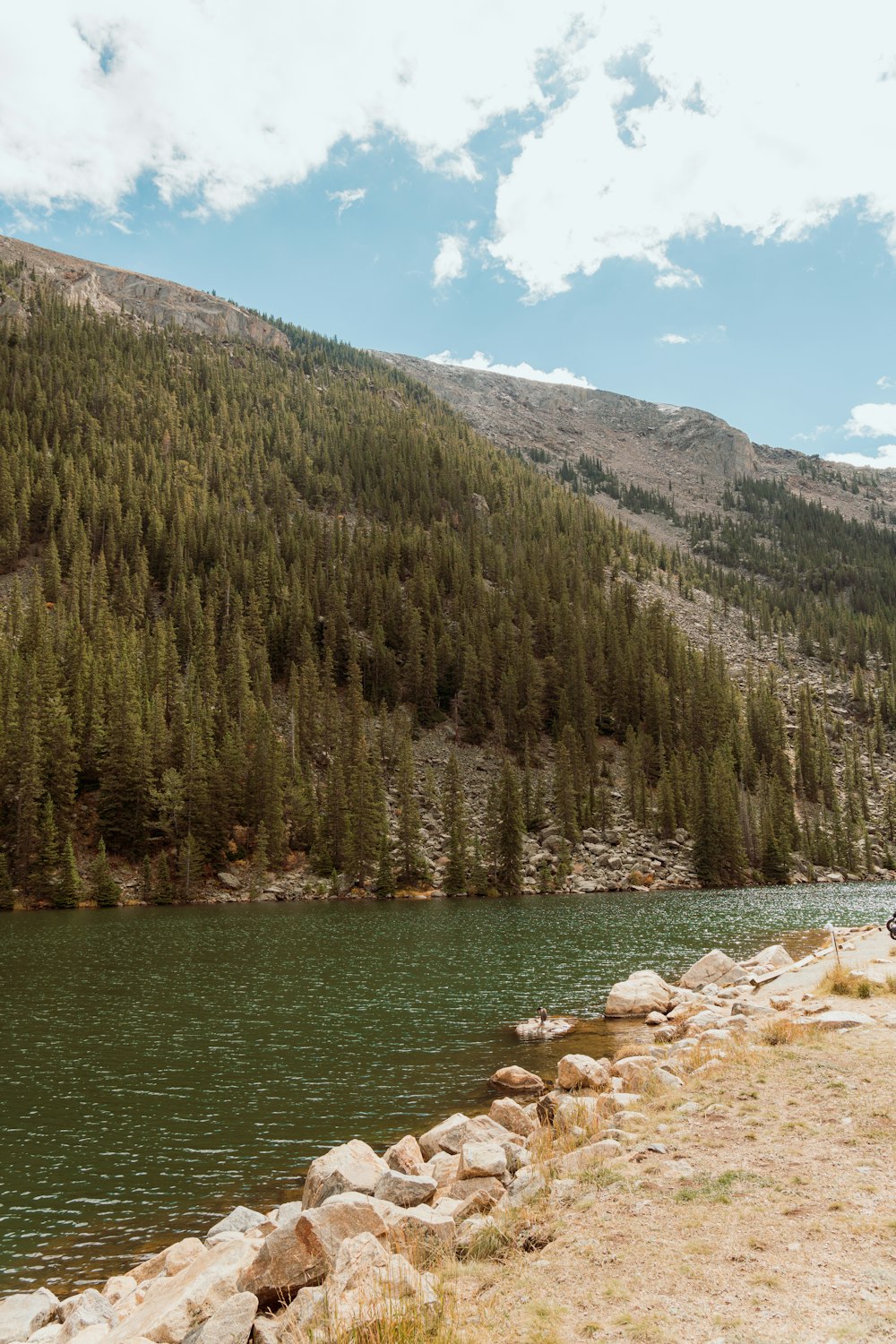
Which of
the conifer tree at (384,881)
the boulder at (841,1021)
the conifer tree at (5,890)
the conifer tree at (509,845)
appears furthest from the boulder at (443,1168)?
the conifer tree at (509,845)

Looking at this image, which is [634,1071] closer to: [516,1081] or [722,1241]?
[516,1081]

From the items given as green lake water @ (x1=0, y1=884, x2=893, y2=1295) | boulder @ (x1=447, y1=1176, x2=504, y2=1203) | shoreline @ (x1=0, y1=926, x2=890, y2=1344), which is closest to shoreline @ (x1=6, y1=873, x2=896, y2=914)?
green lake water @ (x1=0, y1=884, x2=893, y2=1295)

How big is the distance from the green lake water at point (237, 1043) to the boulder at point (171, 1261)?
1.11 m

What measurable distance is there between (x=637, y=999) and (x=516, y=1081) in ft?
32.7

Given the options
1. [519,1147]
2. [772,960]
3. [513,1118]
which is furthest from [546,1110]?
[772,960]

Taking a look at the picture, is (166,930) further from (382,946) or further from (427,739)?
(427,739)

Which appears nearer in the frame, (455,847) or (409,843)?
(455,847)

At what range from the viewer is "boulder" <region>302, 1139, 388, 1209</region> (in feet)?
39.9

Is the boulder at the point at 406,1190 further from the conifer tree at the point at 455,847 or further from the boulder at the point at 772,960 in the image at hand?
the conifer tree at the point at 455,847

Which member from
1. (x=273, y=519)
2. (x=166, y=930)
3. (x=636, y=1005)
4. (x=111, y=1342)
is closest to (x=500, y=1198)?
(x=111, y=1342)

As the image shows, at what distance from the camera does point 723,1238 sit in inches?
326

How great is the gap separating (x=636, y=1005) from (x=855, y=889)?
70.4 metres

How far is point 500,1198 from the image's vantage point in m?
10.8

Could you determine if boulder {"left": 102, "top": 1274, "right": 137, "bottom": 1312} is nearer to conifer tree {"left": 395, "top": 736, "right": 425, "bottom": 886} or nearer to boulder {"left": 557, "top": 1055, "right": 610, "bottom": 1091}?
boulder {"left": 557, "top": 1055, "right": 610, "bottom": 1091}
